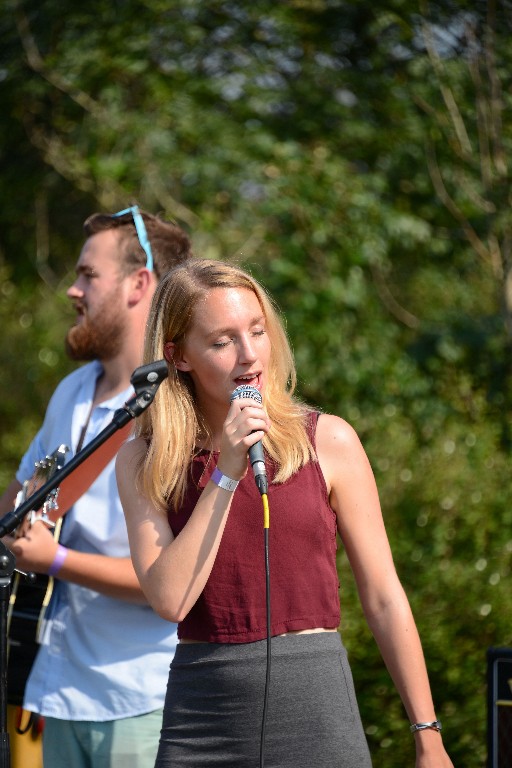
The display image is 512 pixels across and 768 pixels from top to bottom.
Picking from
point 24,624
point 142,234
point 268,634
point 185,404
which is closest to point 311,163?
point 142,234

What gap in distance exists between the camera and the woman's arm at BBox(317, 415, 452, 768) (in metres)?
2.30

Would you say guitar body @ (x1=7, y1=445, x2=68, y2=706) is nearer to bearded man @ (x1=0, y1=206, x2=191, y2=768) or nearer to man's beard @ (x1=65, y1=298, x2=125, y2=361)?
bearded man @ (x1=0, y1=206, x2=191, y2=768)

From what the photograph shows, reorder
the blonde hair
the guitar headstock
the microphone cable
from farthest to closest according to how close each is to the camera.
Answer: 1. the guitar headstock
2. the blonde hair
3. the microphone cable

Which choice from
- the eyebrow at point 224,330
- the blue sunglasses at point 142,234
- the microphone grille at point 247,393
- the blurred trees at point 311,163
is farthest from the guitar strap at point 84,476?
the blurred trees at point 311,163

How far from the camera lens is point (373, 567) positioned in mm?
2375

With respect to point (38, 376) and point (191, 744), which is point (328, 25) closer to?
point (38, 376)

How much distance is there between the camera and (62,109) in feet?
25.7

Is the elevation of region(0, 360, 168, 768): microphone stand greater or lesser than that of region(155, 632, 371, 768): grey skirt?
greater

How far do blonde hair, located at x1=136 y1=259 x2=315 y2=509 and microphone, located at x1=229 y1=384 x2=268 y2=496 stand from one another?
0.49 feet

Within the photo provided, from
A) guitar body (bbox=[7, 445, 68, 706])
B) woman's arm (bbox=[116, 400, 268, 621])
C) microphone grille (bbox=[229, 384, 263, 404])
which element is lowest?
guitar body (bbox=[7, 445, 68, 706])

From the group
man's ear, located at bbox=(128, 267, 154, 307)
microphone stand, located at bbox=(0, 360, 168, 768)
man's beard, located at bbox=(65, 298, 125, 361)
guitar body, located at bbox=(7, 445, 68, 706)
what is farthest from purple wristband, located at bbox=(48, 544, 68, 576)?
man's ear, located at bbox=(128, 267, 154, 307)

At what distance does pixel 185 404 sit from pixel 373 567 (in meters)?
0.57

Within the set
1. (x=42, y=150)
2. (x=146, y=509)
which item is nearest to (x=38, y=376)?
(x=42, y=150)

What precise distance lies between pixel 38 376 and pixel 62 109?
1.99m
